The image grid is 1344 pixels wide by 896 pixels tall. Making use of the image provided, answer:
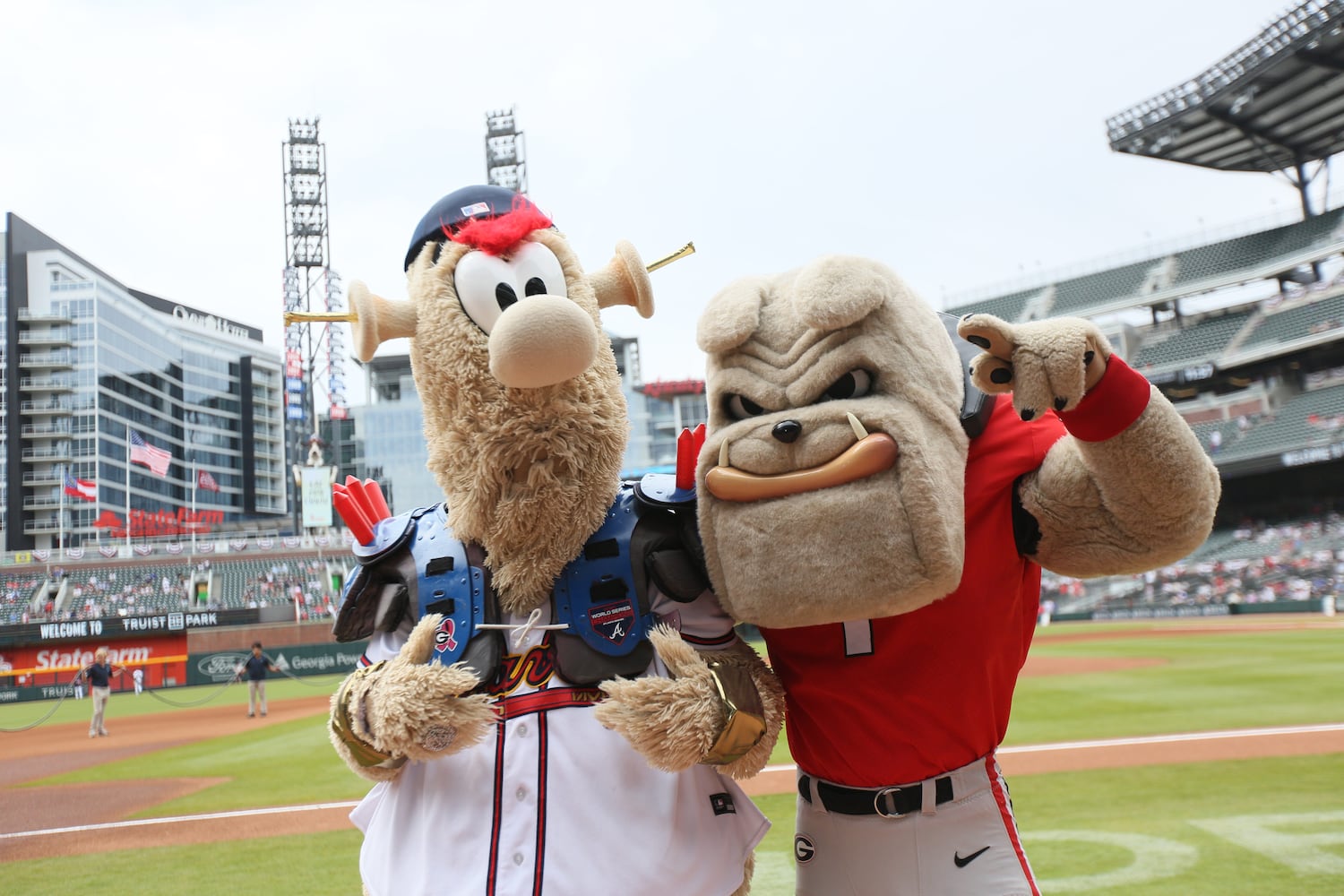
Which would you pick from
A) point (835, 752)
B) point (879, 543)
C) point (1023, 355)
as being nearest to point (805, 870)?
point (835, 752)

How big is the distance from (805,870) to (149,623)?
25.7 m

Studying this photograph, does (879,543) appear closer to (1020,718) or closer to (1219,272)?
(1020,718)

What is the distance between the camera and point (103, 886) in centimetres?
568

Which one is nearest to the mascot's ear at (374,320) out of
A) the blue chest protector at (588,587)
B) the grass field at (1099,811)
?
the blue chest protector at (588,587)

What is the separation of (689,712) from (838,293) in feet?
2.95

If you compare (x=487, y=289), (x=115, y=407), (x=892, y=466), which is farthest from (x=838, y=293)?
(x=115, y=407)

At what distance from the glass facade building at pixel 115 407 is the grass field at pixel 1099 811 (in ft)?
146

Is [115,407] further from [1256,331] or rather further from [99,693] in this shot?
[1256,331]

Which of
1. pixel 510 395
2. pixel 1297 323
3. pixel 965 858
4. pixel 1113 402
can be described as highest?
pixel 1297 323

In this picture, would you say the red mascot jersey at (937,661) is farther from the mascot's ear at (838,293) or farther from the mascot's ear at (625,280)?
the mascot's ear at (625,280)

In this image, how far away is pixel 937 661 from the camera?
210cm

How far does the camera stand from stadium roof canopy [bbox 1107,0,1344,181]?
2847cm

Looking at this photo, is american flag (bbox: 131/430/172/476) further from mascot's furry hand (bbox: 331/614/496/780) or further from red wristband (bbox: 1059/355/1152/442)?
red wristband (bbox: 1059/355/1152/442)

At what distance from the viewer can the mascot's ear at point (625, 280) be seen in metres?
2.28
